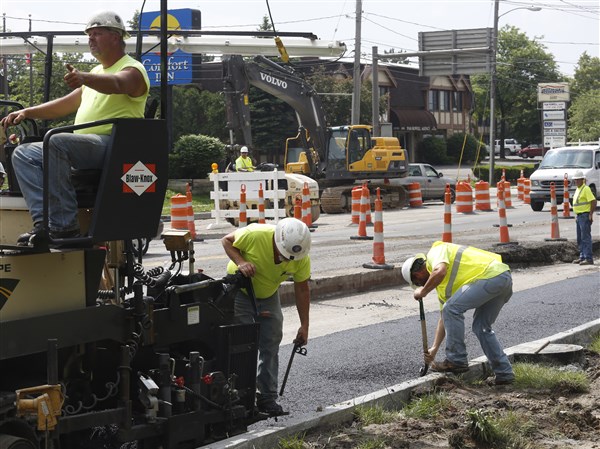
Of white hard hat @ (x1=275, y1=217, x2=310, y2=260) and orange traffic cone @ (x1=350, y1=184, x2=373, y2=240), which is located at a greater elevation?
white hard hat @ (x1=275, y1=217, x2=310, y2=260)

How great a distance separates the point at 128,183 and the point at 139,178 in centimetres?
7

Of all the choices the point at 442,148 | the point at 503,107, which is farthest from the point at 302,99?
the point at 503,107

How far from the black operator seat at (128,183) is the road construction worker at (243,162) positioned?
21.1 metres

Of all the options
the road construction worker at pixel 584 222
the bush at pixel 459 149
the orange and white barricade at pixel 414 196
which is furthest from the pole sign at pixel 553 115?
the road construction worker at pixel 584 222

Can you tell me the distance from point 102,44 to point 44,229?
109 centimetres

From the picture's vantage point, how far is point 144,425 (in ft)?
18.7

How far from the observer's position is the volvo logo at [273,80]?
30484mm

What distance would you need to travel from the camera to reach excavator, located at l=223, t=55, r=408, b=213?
1267 inches

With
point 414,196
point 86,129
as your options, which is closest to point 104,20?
point 86,129

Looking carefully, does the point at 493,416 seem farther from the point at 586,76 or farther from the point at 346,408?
the point at 586,76

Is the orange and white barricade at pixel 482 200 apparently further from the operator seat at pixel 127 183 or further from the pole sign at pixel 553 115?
the operator seat at pixel 127 183

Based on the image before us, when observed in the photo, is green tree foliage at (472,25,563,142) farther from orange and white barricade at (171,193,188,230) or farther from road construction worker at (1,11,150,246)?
road construction worker at (1,11,150,246)

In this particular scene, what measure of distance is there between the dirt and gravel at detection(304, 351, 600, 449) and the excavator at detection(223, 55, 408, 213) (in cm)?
2293

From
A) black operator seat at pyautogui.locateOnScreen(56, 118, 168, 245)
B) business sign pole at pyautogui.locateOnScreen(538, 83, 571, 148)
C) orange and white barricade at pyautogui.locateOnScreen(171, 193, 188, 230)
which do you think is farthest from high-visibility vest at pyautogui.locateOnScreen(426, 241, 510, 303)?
business sign pole at pyautogui.locateOnScreen(538, 83, 571, 148)
